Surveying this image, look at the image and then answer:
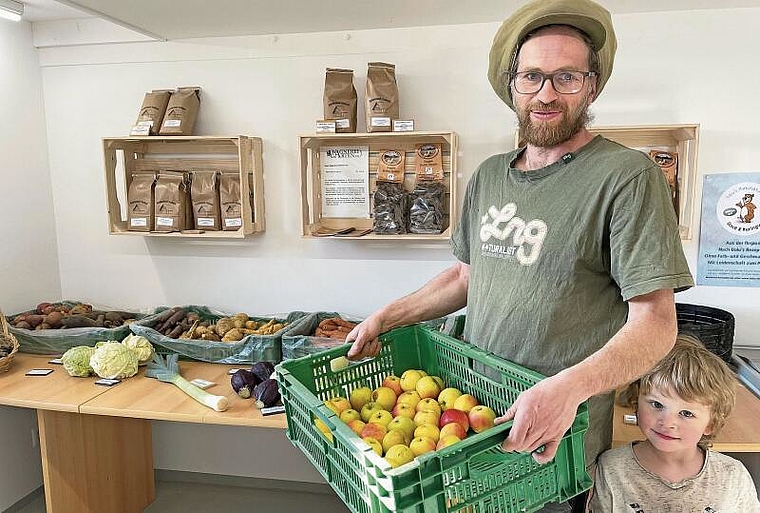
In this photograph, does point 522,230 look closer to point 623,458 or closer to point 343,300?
point 623,458

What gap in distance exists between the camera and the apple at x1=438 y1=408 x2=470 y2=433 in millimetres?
1219

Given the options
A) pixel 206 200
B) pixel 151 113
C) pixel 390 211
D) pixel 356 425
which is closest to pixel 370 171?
pixel 390 211

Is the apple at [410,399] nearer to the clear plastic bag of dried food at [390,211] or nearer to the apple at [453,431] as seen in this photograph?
the apple at [453,431]

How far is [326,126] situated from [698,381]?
1.71 metres

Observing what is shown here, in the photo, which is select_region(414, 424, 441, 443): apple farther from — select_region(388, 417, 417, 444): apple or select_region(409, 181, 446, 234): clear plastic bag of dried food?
select_region(409, 181, 446, 234): clear plastic bag of dried food

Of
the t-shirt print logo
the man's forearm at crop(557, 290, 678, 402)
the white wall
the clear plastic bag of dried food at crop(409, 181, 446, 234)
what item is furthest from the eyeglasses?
the white wall

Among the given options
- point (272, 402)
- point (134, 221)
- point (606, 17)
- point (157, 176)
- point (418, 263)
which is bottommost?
point (272, 402)

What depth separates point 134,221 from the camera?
2811mm

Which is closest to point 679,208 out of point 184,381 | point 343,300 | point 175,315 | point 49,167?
point 343,300

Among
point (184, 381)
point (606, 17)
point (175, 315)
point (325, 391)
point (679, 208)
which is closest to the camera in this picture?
point (606, 17)

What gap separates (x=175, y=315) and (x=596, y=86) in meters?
2.15

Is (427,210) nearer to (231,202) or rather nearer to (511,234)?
(231,202)

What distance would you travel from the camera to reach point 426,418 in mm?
1235

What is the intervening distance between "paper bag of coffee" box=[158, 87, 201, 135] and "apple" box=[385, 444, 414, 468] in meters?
2.07
